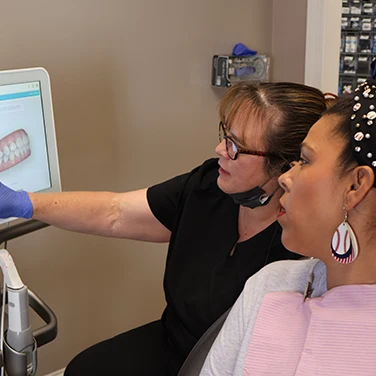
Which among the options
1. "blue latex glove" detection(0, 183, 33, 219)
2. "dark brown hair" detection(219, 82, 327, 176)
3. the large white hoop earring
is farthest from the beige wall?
the large white hoop earring

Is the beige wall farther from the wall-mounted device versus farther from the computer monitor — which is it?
the computer monitor

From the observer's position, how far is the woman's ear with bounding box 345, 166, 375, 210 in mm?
1005

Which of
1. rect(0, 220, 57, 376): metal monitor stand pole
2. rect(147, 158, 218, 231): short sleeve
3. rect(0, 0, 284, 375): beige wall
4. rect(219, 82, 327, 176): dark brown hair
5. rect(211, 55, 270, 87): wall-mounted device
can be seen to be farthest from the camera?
rect(211, 55, 270, 87): wall-mounted device

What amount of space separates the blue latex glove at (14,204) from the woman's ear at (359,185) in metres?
0.80

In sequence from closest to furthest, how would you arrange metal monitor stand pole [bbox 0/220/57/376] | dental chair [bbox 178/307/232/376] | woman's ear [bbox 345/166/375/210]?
woman's ear [bbox 345/166/375/210] → metal monitor stand pole [bbox 0/220/57/376] → dental chair [bbox 178/307/232/376]

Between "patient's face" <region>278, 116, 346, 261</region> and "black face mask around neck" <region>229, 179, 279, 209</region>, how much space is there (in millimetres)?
448

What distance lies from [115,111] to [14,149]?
0.69 m

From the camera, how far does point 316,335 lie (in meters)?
1.12

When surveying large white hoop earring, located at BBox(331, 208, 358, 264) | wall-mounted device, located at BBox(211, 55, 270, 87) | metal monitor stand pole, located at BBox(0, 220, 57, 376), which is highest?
wall-mounted device, located at BBox(211, 55, 270, 87)

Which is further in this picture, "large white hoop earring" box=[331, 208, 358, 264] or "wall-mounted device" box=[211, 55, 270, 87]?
"wall-mounted device" box=[211, 55, 270, 87]

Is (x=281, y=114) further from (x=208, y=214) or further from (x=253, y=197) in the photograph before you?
(x=208, y=214)

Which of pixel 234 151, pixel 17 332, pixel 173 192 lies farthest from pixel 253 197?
pixel 17 332

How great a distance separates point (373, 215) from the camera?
1.04 metres

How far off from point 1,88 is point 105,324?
1.21 m
